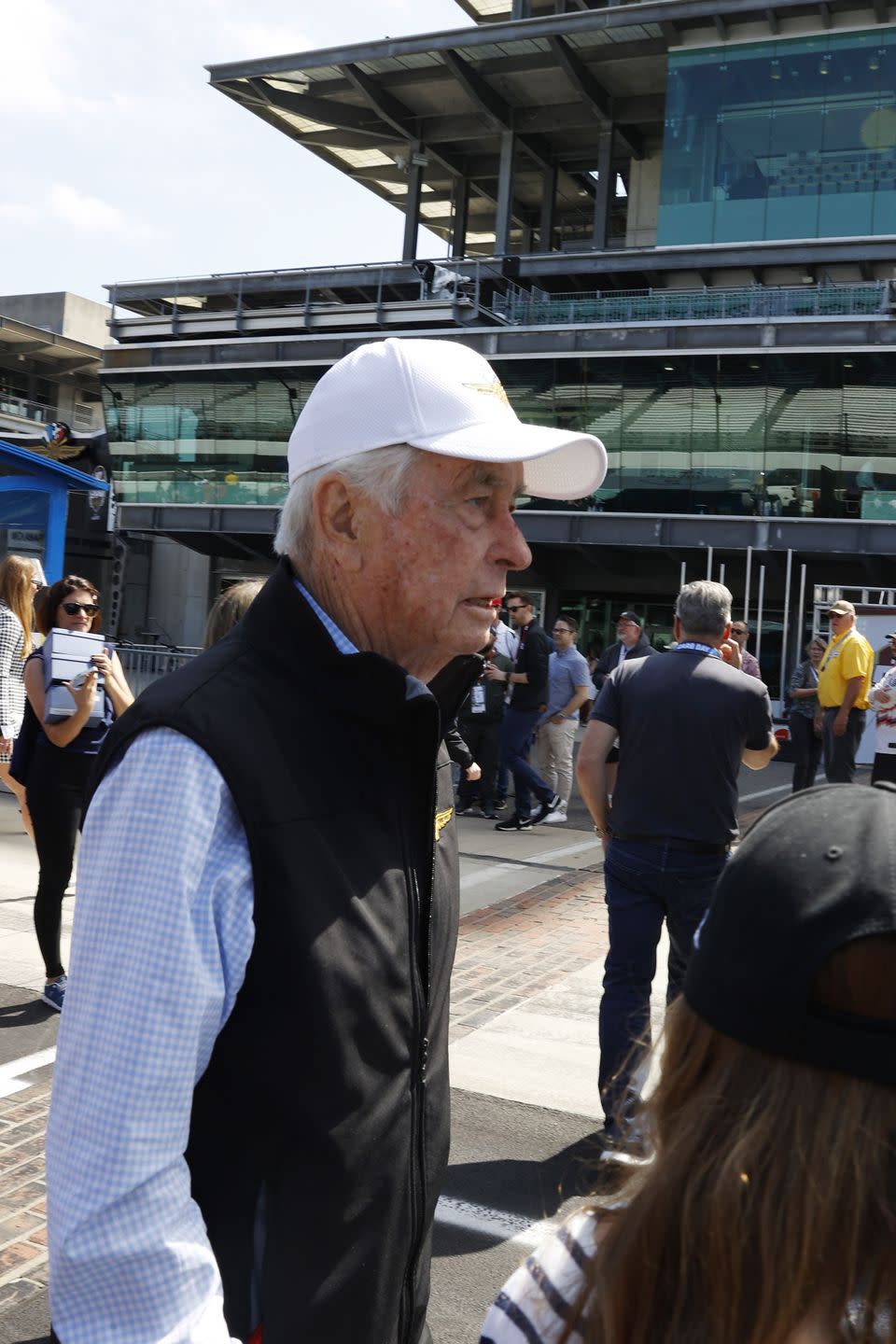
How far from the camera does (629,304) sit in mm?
35094

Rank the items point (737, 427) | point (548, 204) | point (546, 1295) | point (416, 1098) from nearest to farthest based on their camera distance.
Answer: point (546, 1295)
point (416, 1098)
point (737, 427)
point (548, 204)

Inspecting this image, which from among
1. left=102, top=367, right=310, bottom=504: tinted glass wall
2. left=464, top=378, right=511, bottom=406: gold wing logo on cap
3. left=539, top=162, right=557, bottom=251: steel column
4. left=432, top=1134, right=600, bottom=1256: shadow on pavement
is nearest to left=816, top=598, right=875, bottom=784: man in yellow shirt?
left=432, top=1134, right=600, bottom=1256: shadow on pavement

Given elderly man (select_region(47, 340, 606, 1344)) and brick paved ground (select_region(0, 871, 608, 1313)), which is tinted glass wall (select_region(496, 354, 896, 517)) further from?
elderly man (select_region(47, 340, 606, 1344))

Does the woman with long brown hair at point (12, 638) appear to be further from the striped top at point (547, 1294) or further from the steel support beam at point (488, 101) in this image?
the steel support beam at point (488, 101)

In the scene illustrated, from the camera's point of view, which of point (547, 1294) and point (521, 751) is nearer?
point (547, 1294)

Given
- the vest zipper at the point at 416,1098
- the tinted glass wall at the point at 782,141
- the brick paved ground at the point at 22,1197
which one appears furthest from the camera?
the tinted glass wall at the point at 782,141

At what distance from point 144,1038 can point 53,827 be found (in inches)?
199

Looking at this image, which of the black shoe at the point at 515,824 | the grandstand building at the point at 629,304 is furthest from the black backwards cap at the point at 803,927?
the grandstand building at the point at 629,304

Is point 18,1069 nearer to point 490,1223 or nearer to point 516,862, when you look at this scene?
point 490,1223

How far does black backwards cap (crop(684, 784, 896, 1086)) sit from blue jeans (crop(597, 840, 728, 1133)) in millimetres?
3701

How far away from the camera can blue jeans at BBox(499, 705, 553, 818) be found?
12180 millimetres

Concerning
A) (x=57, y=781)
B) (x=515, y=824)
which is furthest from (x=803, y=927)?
(x=515, y=824)

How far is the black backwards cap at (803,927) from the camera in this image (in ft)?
3.13

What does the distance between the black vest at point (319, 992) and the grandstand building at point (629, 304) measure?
29159 millimetres
